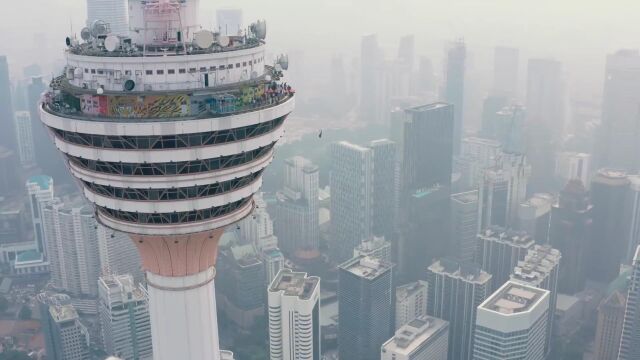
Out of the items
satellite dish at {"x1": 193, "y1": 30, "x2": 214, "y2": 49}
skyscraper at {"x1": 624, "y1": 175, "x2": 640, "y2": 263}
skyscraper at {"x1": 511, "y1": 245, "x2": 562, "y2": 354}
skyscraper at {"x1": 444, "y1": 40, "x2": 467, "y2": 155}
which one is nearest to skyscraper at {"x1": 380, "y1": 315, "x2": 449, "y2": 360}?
skyscraper at {"x1": 511, "y1": 245, "x2": 562, "y2": 354}

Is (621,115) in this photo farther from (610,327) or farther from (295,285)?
(295,285)

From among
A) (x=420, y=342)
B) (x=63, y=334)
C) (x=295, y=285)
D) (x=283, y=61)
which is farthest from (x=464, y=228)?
(x=283, y=61)

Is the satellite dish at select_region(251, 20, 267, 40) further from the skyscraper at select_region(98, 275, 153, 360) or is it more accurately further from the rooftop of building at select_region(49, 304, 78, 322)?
the rooftop of building at select_region(49, 304, 78, 322)

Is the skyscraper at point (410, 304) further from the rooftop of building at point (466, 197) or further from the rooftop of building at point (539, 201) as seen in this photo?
the rooftop of building at point (539, 201)

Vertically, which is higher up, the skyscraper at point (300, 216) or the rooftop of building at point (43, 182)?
the rooftop of building at point (43, 182)

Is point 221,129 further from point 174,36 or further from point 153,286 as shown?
point 153,286

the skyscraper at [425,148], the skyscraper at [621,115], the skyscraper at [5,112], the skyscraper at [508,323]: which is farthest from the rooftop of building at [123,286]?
the skyscraper at [621,115]
